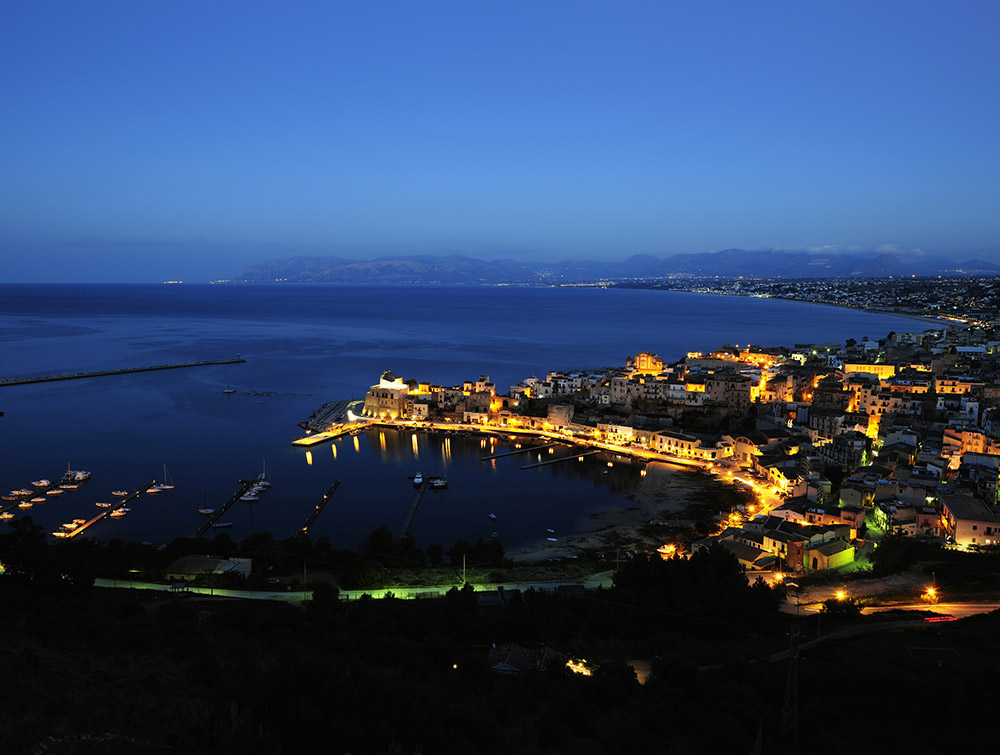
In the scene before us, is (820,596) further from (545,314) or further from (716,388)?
(545,314)

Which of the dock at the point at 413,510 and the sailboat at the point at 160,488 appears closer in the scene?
the dock at the point at 413,510

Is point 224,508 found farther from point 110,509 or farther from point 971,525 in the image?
point 971,525

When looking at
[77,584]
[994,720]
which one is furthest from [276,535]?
[994,720]

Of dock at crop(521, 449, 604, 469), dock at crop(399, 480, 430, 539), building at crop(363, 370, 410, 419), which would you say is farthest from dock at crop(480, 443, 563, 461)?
building at crop(363, 370, 410, 419)

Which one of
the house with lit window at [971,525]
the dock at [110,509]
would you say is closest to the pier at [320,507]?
the dock at [110,509]

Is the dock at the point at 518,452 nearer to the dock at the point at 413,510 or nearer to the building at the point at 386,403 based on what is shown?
the dock at the point at 413,510
